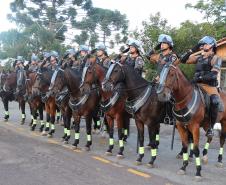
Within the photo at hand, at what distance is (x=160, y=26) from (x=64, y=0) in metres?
17.4

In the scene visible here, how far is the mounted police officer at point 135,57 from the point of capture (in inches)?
A: 421

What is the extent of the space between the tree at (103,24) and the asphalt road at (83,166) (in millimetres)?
31475

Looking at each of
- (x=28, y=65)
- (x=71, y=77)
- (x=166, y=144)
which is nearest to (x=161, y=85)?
(x=71, y=77)

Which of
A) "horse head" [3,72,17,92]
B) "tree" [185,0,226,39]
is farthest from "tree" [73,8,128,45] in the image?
"horse head" [3,72,17,92]

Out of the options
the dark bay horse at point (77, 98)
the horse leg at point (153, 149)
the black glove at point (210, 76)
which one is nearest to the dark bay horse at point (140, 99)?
the horse leg at point (153, 149)

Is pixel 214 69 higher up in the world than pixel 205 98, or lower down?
higher up

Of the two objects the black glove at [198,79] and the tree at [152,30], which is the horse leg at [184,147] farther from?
the tree at [152,30]

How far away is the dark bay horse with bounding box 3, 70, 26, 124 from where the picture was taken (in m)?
16.2

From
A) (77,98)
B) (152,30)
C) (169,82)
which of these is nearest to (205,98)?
(169,82)

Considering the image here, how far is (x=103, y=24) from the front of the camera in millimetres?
45250

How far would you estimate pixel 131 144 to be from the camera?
12.7m

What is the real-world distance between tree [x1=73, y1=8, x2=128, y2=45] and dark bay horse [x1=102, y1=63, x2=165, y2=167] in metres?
33.5

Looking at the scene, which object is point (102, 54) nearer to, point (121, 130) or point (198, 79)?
point (121, 130)

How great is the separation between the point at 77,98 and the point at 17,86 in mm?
5556
